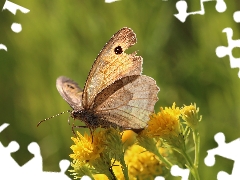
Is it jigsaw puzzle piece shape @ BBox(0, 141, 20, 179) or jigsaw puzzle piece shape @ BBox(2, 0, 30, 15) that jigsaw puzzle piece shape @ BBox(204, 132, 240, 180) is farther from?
jigsaw puzzle piece shape @ BBox(2, 0, 30, 15)

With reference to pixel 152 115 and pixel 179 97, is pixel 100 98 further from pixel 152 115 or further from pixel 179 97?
pixel 179 97

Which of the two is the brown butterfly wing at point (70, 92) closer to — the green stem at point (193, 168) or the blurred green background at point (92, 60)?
the green stem at point (193, 168)

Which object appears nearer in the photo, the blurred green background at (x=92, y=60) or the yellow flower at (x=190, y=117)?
the yellow flower at (x=190, y=117)

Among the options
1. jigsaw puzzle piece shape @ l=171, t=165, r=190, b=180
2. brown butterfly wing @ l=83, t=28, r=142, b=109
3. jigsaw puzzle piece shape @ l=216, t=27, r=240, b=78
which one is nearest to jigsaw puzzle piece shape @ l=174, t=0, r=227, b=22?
jigsaw puzzle piece shape @ l=216, t=27, r=240, b=78

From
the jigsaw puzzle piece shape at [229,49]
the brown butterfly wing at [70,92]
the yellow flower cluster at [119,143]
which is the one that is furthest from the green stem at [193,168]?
the jigsaw puzzle piece shape at [229,49]

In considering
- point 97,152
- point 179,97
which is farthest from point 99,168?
point 179,97

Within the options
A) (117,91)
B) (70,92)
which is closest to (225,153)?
(117,91)
